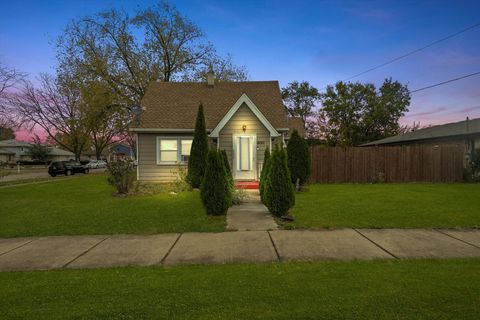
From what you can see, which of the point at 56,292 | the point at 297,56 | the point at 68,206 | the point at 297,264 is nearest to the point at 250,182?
the point at 68,206

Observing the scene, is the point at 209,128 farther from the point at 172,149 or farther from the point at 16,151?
the point at 16,151

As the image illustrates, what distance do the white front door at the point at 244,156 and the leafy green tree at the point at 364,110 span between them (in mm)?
Answer: 27552

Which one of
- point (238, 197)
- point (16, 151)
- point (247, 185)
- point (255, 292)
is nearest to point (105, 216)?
point (238, 197)

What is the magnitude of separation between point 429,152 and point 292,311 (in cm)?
1747

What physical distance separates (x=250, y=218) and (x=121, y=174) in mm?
6775

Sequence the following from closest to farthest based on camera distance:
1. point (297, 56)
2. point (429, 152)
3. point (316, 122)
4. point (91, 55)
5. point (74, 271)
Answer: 1. point (74, 271)
2. point (429, 152)
3. point (297, 56)
4. point (91, 55)
5. point (316, 122)

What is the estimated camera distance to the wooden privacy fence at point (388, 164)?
16.9 m

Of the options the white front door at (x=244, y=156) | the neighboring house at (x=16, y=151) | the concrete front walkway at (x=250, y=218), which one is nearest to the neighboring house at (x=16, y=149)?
the neighboring house at (x=16, y=151)

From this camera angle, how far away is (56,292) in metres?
3.71

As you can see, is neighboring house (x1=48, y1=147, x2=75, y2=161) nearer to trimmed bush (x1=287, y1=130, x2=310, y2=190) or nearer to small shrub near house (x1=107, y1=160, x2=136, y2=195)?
small shrub near house (x1=107, y1=160, x2=136, y2=195)

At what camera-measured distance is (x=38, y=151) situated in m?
58.3

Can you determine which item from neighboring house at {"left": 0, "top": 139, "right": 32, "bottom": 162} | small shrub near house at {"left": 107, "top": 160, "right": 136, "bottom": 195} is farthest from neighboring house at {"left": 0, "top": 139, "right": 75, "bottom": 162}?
small shrub near house at {"left": 107, "top": 160, "right": 136, "bottom": 195}

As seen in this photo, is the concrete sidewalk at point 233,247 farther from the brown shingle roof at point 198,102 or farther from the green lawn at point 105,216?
the brown shingle roof at point 198,102

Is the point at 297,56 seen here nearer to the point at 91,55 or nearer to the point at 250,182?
the point at 250,182
